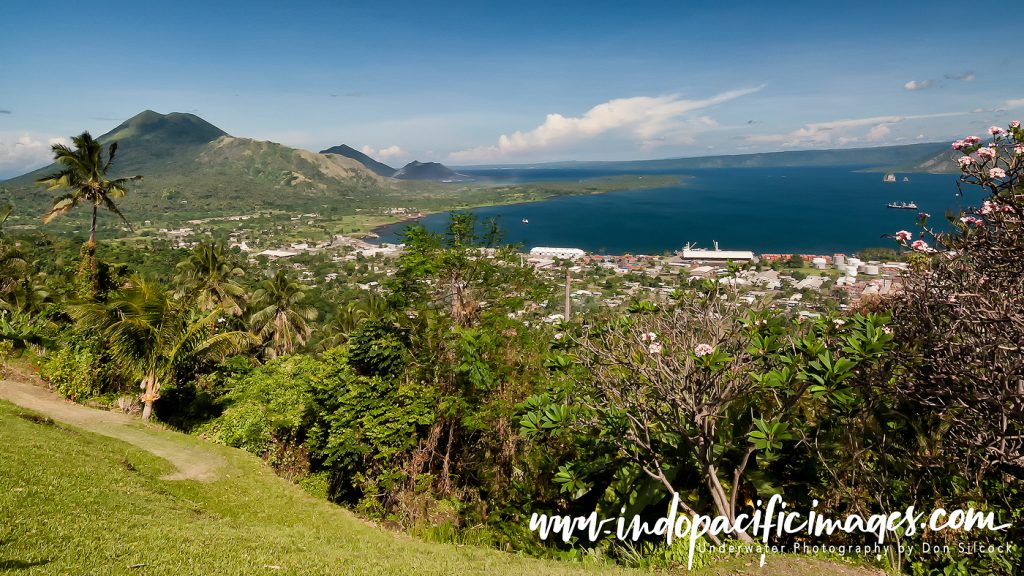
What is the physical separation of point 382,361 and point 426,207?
135486 millimetres

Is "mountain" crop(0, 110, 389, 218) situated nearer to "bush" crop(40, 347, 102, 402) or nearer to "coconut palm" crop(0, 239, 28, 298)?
"coconut palm" crop(0, 239, 28, 298)

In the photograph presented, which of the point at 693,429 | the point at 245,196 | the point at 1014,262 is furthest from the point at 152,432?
the point at 245,196

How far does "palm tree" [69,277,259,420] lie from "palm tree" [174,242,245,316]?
7.86 meters

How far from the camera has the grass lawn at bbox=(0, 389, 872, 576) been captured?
375cm

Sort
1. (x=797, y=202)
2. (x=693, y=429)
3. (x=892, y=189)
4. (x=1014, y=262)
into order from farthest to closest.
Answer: (x=892, y=189) → (x=797, y=202) → (x=693, y=429) → (x=1014, y=262)

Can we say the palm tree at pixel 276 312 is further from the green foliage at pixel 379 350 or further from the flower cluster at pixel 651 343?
the flower cluster at pixel 651 343

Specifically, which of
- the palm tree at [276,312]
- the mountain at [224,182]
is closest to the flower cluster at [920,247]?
the palm tree at [276,312]

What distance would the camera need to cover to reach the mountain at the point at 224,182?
125025 millimetres

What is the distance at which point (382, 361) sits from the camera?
8984mm

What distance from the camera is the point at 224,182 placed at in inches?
6220

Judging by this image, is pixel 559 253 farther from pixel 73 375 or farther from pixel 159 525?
pixel 159 525

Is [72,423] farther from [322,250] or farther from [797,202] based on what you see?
[797,202]

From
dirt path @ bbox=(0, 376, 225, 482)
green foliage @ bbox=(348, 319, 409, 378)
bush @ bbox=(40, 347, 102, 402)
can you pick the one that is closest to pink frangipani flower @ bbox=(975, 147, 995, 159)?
green foliage @ bbox=(348, 319, 409, 378)

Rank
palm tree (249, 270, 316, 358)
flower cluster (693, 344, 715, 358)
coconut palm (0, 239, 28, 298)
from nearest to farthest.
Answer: flower cluster (693, 344, 715, 358), coconut palm (0, 239, 28, 298), palm tree (249, 270, 316, 358)
